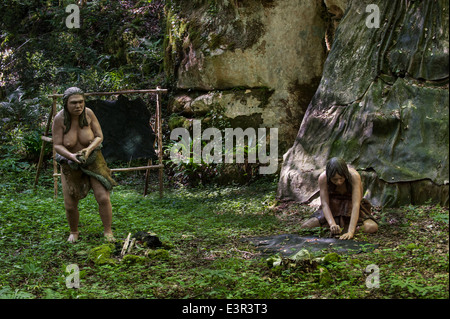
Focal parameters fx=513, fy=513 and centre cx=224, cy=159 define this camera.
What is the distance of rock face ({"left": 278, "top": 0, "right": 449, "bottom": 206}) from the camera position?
6871 mm

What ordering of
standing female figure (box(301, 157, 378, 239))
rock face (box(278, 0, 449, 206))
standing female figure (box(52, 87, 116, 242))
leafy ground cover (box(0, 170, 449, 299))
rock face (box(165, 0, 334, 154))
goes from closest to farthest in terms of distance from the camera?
leafy ground cover (box(0, 170, 449, 299)) → standing female figure (box(301, 157, 378, 239)) → standing female figure (box(52, 87, 116, 242)) → rock face (box(278, 0, 449, 206)) → rock face (box(165, 0, 334, 154))

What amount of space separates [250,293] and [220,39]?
7.77 meters

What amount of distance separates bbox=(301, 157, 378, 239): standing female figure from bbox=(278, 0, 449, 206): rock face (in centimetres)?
94

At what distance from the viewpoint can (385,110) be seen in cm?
751

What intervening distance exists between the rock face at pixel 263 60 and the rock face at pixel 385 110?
1.80 metres

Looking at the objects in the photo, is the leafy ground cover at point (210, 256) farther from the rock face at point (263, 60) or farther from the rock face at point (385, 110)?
the rock face at point (263, 60)

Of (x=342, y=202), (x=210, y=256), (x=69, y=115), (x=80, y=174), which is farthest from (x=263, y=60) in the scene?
(x=210, y=256)

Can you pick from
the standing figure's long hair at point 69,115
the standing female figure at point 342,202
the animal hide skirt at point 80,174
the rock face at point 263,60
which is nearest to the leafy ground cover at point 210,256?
the standing female figure at point 342,202

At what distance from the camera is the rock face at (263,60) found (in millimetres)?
10703

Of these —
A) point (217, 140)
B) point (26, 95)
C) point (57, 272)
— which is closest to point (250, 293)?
point (57, 272)

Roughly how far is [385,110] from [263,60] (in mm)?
3887

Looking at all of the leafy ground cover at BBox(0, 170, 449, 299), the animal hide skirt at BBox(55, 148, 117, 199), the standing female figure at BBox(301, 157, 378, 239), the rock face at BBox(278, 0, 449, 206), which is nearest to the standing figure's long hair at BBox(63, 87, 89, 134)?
the animal hide skirt at BBox(55, 148, 117, 199)

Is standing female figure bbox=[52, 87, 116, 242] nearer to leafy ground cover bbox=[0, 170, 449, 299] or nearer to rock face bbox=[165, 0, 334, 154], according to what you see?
leafy ground cover bbox=[0, 170, 449, 299]

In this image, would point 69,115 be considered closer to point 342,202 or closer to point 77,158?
point 77,158
